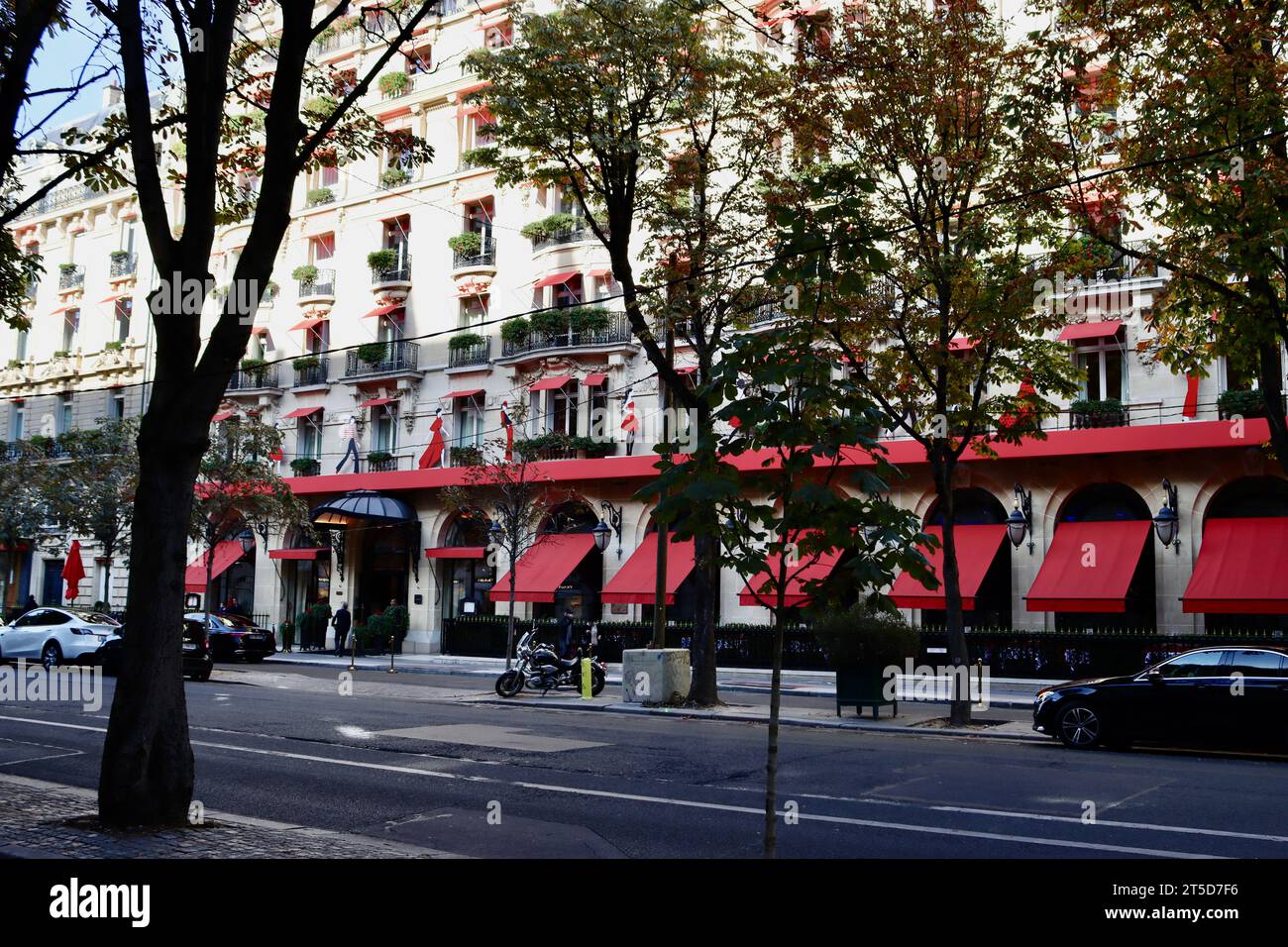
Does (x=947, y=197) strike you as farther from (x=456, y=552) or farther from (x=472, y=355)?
(x=472, y=355)

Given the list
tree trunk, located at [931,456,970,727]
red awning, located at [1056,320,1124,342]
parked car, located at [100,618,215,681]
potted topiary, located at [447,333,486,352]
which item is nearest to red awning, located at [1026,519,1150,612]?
red awning, located at [1056,320,1124,342]

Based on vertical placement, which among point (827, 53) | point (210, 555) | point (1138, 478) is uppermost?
point (827, 53)

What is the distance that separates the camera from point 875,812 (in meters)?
10.4

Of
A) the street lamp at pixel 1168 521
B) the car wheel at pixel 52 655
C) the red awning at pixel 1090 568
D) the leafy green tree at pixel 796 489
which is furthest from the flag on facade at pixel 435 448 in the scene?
the leafy green tree at pixel 796 489

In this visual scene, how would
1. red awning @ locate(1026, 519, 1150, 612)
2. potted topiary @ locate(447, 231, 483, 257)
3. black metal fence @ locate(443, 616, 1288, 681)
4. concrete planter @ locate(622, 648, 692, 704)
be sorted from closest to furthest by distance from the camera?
concrete planter @ locate(622, 648, 692, 704)
black metal fence @ locate(443, 616, 1288, 681)
red awning @ locate(1026, 519, 1150, 612)
potted topiary @ locate(447, 231, 483, 257)

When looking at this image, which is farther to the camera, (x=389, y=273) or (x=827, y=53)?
(x=389, y=273)

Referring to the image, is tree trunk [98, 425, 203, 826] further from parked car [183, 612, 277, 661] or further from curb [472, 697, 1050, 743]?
parked car [183, 612, 277, 661]

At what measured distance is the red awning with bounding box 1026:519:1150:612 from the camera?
2550 cm

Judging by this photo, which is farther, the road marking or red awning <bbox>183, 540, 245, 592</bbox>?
red awning <bbox>183, 540, 245, 592</bbox>

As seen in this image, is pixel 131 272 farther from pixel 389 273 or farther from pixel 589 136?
pixel 589 136

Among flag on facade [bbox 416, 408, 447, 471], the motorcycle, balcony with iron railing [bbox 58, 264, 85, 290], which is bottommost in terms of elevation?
the motorcycle

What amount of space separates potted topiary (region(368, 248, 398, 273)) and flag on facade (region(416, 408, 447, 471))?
21.6 ft
